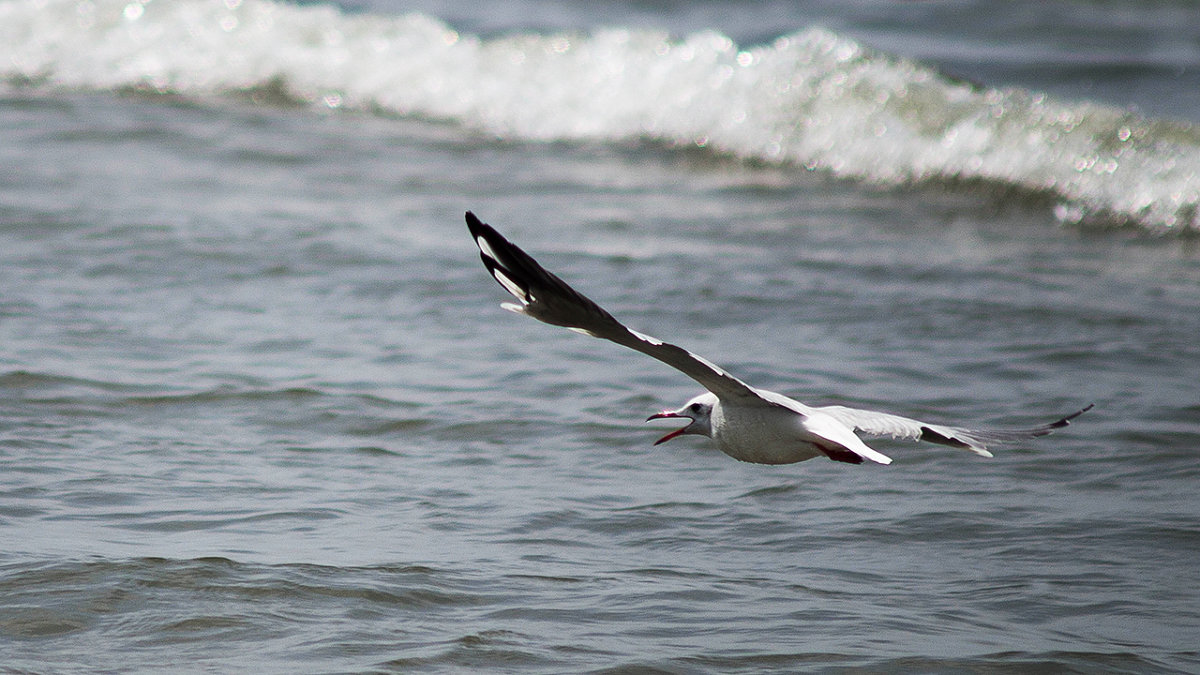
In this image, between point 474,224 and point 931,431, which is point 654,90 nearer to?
point 931,431

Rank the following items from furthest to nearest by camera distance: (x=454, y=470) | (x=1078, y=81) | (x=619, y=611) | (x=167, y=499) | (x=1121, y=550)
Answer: (x=1078, y=81), (x=454, y=470), (x=167, y=499), (x=1121, y=550), (x=619, y=611)

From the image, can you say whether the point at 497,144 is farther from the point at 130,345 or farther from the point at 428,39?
the point at 130,345

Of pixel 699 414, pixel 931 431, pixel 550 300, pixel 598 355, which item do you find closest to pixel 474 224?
pixel 550 300

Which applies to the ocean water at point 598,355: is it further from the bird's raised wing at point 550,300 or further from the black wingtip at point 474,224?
the black wingtip at point 474,224

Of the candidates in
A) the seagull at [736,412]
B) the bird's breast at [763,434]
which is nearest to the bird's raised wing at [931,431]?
the seagull at [736,412]

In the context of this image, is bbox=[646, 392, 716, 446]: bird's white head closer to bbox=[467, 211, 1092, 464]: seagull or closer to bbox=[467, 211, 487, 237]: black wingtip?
bbox=[467, 211, 1092, 464]: seagull

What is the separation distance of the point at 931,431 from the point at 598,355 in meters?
2.54

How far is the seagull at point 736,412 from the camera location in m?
3.26

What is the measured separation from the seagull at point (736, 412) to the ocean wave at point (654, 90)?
204 inches

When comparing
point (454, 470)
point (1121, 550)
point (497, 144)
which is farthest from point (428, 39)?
point (1121, 550)

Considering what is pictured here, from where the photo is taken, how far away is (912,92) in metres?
10.8

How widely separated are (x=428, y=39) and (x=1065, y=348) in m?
8.73

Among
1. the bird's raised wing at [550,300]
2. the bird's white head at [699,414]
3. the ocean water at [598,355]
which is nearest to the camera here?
the bird's raised wing at [550,300]

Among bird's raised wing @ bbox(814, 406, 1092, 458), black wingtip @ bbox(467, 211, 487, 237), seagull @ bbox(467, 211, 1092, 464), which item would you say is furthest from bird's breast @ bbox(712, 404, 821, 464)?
black wingtip @ bbox(467, 211, 487, 237)
